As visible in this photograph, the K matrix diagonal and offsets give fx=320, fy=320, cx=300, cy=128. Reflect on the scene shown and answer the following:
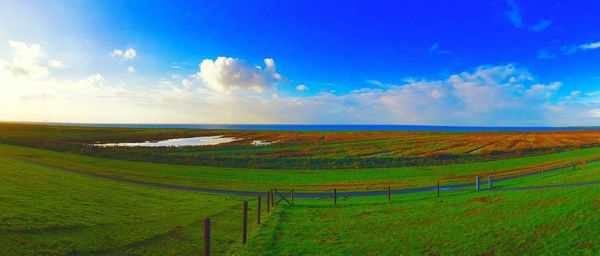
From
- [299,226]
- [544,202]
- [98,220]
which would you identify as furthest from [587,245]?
[98,220]

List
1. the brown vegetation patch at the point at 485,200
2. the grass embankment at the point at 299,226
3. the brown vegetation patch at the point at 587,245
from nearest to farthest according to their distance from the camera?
the brown vegetation patch at the point at 587,245
the grass embankment at the point at 299,226
the brown vegetation patch at the point at 485,200

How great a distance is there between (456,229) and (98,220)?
19624mm

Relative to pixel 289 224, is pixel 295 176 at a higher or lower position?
lower

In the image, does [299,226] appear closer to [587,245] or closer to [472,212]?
[472,212]

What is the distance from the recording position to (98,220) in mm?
17953

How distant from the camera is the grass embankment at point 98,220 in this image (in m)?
14.2

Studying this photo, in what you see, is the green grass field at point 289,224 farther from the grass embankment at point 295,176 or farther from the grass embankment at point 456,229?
the grass embankment at point 295,176

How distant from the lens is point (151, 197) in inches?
1101

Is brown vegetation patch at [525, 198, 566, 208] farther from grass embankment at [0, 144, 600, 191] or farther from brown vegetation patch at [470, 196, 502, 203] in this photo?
grass embankment at [0, 144, 600, 191]

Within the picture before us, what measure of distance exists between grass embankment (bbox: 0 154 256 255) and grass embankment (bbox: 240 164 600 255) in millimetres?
3346

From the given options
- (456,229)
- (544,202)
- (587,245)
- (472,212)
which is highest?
(544,202)

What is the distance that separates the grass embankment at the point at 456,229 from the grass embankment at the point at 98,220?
3.35m

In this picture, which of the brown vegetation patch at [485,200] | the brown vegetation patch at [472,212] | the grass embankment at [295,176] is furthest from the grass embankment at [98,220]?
the brown vegetation patch at [485,200]

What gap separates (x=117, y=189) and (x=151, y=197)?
379 cm
